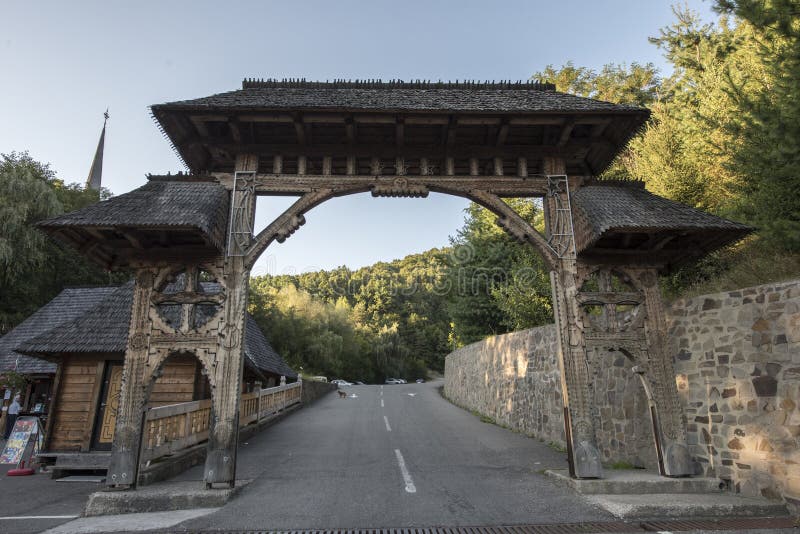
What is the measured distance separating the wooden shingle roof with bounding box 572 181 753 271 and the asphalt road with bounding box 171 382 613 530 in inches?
166

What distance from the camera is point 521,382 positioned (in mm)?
14438

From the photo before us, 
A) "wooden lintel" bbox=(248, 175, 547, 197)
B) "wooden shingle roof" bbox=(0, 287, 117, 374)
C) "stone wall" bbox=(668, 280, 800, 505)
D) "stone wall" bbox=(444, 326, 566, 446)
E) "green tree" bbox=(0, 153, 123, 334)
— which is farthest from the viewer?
"green tree" bbox=(0, 153, 123, 334)

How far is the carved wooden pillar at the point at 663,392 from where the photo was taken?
23.0ft

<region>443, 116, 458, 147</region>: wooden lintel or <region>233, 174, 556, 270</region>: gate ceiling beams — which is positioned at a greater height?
<region>443, 116, 458, 147</region>: wooden lintel

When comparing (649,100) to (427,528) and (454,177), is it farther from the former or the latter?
(427,528)

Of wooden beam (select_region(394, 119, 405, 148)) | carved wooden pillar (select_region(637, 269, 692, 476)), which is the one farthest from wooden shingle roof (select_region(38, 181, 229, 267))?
carved wooden pillar (select_region(637, 269, 692, 476))

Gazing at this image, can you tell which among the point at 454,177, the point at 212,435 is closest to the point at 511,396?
the point at 454,177

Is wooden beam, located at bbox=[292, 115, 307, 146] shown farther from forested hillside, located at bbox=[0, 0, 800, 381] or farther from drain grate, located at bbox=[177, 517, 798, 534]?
forested hillside, located at bbox=[0, 0, 800, 381]

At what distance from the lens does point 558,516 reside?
5.74 m

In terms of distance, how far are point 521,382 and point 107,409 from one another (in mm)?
12645

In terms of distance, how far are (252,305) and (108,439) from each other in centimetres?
2621

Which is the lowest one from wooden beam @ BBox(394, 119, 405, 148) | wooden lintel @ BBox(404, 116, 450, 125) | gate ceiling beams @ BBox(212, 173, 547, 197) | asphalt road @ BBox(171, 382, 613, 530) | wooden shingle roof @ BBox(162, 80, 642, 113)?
asphalt road @ BBox(171, 382, 613, 530)

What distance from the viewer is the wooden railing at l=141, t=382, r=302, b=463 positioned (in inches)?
325

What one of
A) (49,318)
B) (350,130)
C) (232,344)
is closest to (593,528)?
(232,344)
